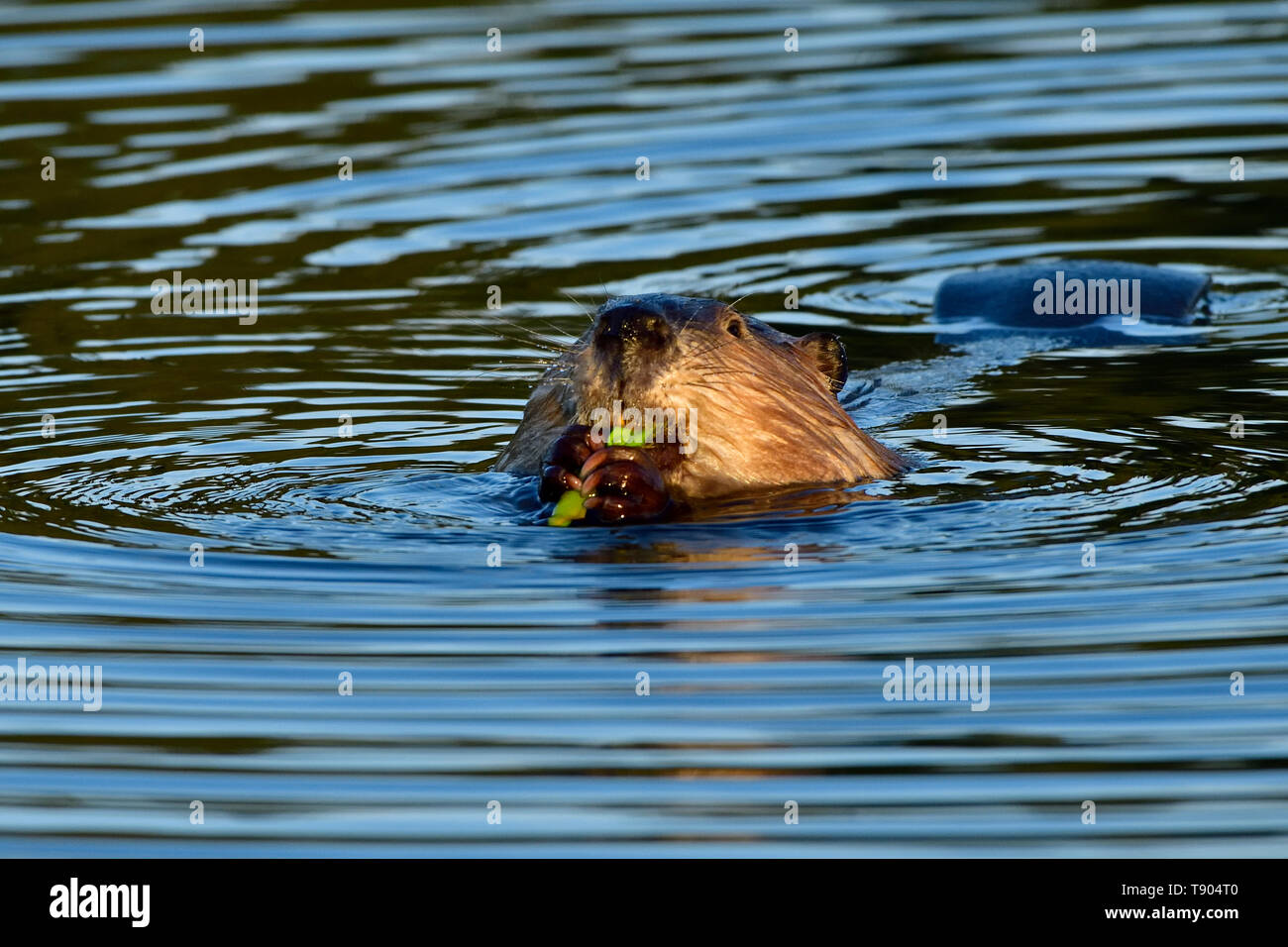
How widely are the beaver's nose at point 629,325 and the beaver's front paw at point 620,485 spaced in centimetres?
37

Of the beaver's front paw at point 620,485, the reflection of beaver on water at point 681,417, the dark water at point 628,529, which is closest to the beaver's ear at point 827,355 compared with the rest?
the reflection of beaver on water at point 681,417

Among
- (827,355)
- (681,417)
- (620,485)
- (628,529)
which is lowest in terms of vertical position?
(628,529)

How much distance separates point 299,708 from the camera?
5.83 meters

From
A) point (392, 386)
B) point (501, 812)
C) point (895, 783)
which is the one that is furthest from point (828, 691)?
point (392, 386)

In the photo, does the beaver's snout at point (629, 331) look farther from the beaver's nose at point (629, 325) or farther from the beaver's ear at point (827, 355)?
the beaver's ear at point (827, 355)

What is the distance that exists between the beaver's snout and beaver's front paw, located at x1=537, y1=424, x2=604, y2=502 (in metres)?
0.30

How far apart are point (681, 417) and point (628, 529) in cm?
41

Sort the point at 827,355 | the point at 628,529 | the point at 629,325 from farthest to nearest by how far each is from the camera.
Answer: the point at 827,355
the point at 628,529
the point at 629,325

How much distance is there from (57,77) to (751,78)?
5.34 metres

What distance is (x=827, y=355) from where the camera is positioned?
834cm

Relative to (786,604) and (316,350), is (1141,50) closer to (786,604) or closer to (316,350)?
(316,350)

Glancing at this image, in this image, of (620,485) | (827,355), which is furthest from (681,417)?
(827,355)

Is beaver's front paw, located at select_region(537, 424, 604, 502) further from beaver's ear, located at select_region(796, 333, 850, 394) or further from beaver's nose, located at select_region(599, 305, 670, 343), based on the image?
beaver's ear, located at select_region(796, 333, 850, 394)

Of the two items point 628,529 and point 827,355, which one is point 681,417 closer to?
point 628,529
